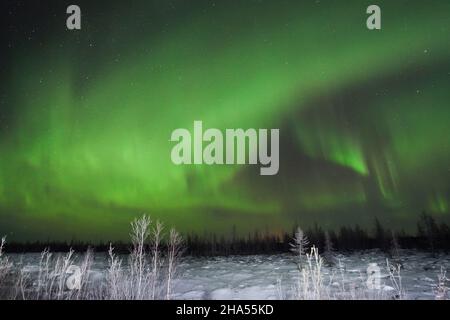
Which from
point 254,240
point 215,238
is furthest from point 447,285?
point 254,240

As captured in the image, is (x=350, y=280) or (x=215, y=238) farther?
(x=215, y=238)

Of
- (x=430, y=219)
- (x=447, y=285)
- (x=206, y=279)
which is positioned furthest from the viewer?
(x=430, y=219)

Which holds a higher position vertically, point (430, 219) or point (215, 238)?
point (430, 219)

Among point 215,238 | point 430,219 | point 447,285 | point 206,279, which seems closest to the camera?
point 447,285

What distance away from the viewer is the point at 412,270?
21.9 meters
